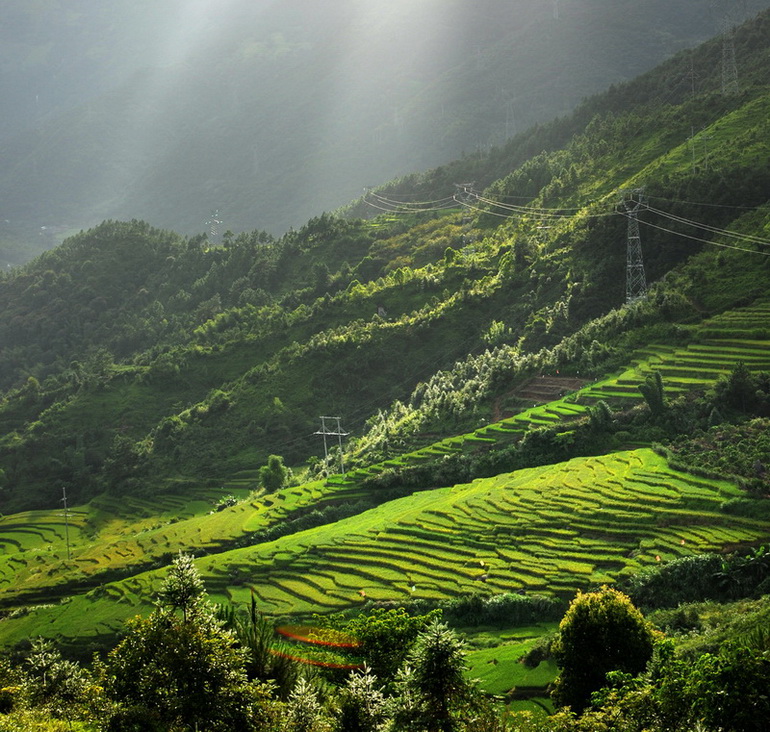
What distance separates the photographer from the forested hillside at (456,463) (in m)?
21.0

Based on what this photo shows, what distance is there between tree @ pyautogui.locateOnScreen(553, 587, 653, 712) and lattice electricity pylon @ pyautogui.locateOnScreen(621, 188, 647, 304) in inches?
1760

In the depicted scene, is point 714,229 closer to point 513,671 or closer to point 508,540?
point 508,540

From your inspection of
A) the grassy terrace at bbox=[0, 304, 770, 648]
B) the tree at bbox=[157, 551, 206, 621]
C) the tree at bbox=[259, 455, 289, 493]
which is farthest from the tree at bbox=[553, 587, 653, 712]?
the tree at bbox=[259, 455, 289, 493]

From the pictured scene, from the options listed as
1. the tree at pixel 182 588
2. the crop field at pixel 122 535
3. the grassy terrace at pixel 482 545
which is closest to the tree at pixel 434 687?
the tree at pixel 182 588

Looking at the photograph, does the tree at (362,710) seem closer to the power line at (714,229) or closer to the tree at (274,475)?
the tree at (274,475)

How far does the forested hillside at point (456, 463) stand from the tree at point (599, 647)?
11cm

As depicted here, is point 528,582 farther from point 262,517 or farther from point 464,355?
point 464,355

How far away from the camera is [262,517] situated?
60.3m

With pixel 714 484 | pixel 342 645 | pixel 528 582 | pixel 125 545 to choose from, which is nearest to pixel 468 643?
pixel 528 582

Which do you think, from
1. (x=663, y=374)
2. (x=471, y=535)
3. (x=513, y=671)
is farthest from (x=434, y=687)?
(x=663, y=374)

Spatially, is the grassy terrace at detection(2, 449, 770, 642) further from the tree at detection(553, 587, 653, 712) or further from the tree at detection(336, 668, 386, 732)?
the tree at detection(336, 668, 386, 732)

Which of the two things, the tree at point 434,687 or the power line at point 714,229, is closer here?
the tree at point 434,687

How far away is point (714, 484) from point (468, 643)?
1669cm

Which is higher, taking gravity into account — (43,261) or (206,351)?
(43,261)
